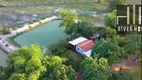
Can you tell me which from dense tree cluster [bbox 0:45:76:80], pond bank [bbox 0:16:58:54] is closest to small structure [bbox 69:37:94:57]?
dense tree cluster [bbox 0:45:76:80]

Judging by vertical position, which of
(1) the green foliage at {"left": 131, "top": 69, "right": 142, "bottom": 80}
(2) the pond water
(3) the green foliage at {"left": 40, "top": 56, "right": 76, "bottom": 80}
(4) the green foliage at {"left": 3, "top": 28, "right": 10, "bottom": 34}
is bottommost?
(1) the green foliage at {"left": 131, "top": 69, "right": 142, "bottom": 80}

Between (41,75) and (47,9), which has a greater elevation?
(47,9)

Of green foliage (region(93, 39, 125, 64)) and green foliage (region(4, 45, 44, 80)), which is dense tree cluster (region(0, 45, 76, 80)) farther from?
green foliage (region(93, 39, 125, 64))

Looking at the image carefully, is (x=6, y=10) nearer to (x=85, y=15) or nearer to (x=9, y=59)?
(x=85, y=15)

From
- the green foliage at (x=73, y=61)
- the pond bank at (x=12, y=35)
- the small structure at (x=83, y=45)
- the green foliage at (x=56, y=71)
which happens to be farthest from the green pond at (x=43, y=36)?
the green foliage at (x=56, y=71)

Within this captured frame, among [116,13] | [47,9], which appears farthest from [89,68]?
[47,9]

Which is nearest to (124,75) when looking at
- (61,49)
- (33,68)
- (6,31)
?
(61,49)
